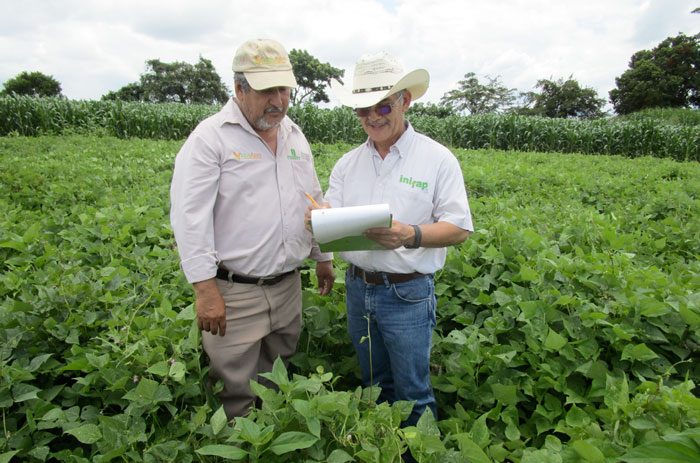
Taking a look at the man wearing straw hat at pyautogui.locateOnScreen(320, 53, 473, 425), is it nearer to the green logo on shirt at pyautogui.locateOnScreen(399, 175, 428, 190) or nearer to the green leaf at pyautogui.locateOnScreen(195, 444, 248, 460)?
the green logo on shirt at pyautogui.locateOnScreen(399, 175, 428, 190)

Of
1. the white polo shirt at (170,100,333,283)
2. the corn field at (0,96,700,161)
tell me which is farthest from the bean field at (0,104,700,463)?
the corn field at (0,96,700,161)

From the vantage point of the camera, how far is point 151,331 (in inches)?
82.9

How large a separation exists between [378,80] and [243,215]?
94 centimetres

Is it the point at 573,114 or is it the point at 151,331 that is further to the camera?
the point at 573,114

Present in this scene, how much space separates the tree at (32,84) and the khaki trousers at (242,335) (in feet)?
226

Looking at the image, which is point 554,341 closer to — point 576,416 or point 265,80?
point 576,416

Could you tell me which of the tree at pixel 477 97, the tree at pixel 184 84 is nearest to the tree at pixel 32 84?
the tree at pixel 184 84

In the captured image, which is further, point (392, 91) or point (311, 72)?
point (311, 72)

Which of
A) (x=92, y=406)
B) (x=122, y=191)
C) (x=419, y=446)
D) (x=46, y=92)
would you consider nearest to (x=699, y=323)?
(x=419, y=446)

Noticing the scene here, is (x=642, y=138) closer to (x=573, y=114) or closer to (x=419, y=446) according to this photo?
(x=419, y=446)

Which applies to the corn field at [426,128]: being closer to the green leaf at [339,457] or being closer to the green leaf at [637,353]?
the green leaf at [637,353]

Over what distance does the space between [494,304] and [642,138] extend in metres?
19.0

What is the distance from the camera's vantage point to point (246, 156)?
2348 mm

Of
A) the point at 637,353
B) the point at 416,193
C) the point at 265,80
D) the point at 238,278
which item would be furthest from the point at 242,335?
the point at 637,353
